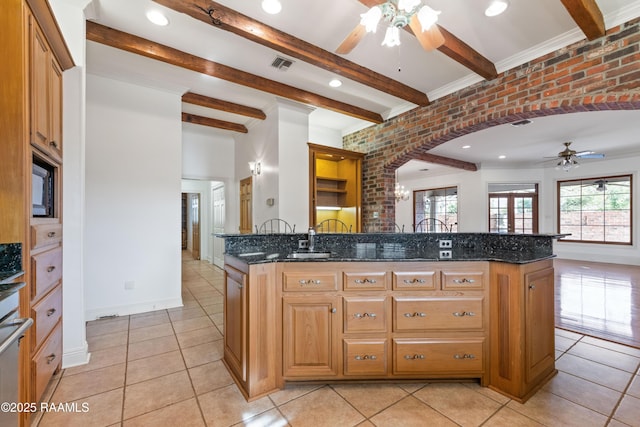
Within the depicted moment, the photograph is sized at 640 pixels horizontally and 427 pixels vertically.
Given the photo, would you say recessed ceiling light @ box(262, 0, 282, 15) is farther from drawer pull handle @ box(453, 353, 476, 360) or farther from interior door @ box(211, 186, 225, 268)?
interior door @ box(211, 186, 225, 268)

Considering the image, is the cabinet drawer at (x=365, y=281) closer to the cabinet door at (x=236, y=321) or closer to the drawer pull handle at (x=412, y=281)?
the drawer pull handle at (x=412, y=281)

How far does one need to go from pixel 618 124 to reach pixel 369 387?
19.8 feet

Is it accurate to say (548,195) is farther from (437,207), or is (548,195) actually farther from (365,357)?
(365,357)

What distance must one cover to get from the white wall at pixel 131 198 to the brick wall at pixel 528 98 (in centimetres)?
327

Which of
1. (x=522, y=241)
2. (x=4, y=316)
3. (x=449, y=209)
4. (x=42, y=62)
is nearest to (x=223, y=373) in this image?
(x=4, y=316)

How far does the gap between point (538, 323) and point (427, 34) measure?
7.21ft

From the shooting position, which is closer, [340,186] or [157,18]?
[157,18]

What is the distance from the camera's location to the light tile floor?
1610 mm

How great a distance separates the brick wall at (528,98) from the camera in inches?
91.1

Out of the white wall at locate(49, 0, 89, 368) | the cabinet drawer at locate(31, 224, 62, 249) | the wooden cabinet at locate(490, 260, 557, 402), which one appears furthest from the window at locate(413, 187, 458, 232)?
the cabinet drawer at locate(31, 224, 62, 249)

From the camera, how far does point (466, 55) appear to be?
2.77m

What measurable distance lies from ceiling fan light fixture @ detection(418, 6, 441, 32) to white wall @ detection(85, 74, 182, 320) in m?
3.28

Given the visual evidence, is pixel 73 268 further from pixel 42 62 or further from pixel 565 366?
pixel 565 366

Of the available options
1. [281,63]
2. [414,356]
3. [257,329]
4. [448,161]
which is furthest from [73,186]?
[448,161]
